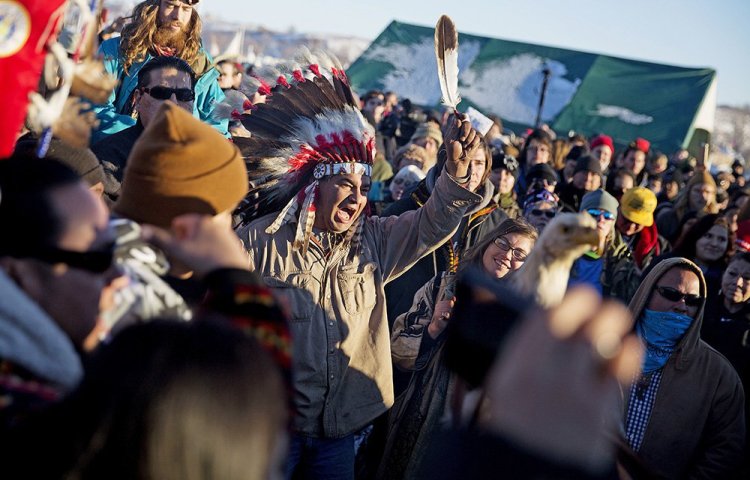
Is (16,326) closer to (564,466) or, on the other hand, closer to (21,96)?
(21,96)

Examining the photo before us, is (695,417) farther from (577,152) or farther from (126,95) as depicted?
(577,152)

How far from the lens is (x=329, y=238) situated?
3.59 meters

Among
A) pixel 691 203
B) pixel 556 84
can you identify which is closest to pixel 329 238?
pixel 691 203

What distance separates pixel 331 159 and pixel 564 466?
2511mm

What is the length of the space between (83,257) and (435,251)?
364 cm

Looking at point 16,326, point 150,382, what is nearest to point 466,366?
point 150,382

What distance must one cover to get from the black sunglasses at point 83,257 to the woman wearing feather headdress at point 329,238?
66.0 inches

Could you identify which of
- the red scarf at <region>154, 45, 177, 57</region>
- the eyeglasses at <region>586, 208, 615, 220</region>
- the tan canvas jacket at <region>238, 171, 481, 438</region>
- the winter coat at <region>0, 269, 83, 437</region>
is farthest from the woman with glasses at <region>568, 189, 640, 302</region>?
the winter coat at <region>0, 269, 83, 437</region>

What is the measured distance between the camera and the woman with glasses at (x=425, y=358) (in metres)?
3.57

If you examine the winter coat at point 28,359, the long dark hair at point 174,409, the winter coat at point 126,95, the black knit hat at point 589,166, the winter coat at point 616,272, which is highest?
the long dark hair at point 174,409

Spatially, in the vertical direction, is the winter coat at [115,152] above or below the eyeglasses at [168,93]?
below

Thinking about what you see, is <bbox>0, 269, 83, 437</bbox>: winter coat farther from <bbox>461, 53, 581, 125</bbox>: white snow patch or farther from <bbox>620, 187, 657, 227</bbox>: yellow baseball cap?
<bbox>461, 53, 581, 125</bbox>: white snow patch

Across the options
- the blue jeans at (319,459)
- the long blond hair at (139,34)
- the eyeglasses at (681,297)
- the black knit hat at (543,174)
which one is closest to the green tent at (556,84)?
the black knit hat at (543,174)

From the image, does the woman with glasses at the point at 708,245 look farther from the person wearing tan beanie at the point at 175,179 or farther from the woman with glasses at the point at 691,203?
the person wearing tan beanie at the point at 175,179
